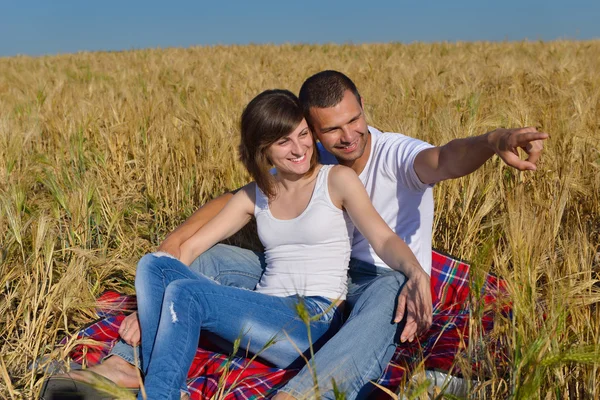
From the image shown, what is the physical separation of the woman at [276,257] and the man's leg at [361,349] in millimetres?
99

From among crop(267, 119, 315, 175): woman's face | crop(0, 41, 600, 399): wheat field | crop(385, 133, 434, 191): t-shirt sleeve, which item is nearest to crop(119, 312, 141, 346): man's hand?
crop(0, 41, 600, 399): wheat field

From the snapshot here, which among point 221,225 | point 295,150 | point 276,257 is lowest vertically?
point 276,257

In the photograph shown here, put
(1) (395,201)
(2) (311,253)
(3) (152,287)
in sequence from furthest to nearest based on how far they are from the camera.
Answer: (1) (395,201) → (2) (311,253) → (3) (152,287)

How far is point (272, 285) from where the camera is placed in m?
2.14

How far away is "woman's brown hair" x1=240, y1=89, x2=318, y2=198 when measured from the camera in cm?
205

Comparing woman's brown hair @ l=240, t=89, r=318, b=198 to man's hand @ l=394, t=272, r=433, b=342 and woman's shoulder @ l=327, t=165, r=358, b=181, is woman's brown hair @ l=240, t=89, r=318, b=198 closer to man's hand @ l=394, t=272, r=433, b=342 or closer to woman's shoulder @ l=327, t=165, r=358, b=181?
woman's shoulder @ l=327, t=165, r=358, b=181

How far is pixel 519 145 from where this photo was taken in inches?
62.9

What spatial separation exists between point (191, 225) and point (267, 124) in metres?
0.57

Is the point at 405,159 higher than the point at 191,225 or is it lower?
higher

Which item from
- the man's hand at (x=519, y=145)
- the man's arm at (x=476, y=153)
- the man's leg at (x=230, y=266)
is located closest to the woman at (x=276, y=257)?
the man's leg at (x=230, y=266)

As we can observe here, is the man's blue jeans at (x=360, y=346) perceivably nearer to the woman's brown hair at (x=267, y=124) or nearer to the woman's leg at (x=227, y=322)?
the woman's leg at (x=227, y=322)

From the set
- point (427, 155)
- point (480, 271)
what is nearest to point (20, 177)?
point (427, 155)

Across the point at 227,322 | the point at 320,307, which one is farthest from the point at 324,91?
the point at 227,322

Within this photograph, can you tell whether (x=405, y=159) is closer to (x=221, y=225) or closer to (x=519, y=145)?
(x=519, y=145)
